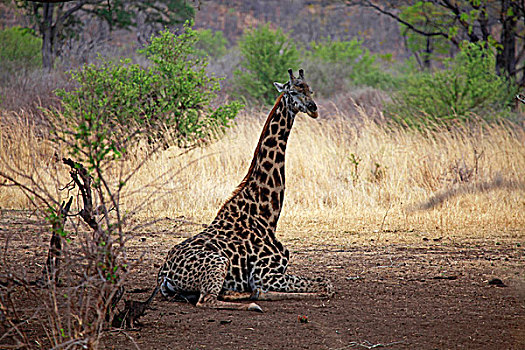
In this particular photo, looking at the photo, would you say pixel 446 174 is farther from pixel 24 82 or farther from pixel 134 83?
pixel 24 82

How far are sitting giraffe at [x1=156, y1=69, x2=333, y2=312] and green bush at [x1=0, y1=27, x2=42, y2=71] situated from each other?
62.9 feet

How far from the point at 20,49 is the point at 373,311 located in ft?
77.8

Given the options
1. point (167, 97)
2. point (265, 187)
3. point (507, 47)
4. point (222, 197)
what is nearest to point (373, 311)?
point (265, 187)

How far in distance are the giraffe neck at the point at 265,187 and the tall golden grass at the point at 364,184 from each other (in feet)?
8.09

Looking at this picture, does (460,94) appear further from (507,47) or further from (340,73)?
(340,73)

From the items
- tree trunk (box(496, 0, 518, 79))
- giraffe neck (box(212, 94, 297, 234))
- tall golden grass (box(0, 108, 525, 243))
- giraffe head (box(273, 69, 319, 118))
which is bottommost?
tall golden grass (box(0, 108, 525, 243))

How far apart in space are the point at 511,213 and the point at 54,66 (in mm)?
17821

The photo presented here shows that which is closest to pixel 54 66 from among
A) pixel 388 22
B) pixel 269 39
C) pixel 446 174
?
pixel 269 39

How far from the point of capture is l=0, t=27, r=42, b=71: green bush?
23156mm

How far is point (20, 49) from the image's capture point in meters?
25.1

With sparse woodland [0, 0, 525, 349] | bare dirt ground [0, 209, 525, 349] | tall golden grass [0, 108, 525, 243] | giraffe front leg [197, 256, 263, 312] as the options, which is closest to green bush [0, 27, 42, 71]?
sparse woodland [0, 0, 525, 349]

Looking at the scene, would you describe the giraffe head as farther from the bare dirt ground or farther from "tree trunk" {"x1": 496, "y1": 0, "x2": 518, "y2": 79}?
"tree trunk" {"x1": 496, "y1": 0, "x2": 518, "y2": 79}

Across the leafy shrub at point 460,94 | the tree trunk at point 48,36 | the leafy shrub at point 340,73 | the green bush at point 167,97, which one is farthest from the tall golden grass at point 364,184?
the leafy shrub at point 340,73

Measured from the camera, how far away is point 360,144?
11.6 metres
